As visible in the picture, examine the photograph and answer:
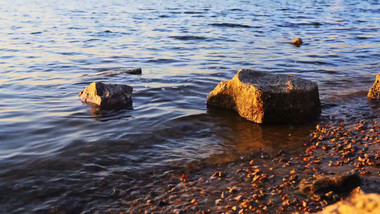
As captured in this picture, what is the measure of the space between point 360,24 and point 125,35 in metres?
12.4

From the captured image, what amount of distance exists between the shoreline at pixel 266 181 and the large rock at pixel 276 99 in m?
0.83

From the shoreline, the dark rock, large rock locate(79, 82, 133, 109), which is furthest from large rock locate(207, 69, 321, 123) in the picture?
the dark rock

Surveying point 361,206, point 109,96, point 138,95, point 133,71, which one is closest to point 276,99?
point 109,96

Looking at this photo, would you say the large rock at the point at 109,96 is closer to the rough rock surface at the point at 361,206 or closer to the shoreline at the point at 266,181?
the shoreline at the point at 266,181

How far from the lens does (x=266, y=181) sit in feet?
16.1

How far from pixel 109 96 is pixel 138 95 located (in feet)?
3.94

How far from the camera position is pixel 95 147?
20.1ft

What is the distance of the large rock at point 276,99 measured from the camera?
6.86m

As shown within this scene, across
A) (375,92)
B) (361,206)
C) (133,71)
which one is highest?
(361,206)

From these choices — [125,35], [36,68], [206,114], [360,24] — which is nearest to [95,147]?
[206,114]

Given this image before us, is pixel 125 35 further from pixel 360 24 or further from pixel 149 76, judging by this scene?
pixel 360 24

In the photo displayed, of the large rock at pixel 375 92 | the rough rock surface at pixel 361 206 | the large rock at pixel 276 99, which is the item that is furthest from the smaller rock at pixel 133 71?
the rough rock surface at pixel 361 206

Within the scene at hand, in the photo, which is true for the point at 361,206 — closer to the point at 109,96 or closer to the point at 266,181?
the point at 266,181

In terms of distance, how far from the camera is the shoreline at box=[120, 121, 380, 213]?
4348 millimetres
